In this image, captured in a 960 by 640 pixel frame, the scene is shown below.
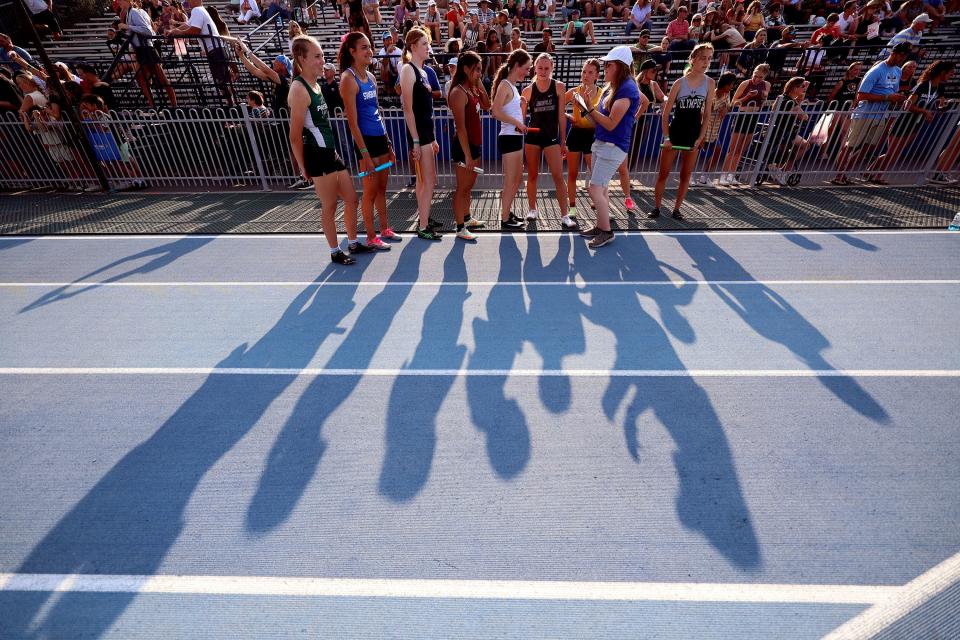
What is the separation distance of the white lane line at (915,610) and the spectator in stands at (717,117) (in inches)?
217

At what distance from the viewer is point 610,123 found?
4969mm

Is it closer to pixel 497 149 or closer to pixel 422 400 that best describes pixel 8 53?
pixel 497 149

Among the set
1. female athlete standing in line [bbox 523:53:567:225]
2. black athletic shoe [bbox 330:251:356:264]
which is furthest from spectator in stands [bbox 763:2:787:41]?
black athletic shoe [bbox 330:251:356:264]

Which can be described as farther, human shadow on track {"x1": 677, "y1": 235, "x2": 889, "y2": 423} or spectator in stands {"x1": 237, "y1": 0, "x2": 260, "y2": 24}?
spectator in stands {"x1": 237, "y1": 0, "x2": 260, "y2": 24}

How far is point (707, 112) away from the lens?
556cm

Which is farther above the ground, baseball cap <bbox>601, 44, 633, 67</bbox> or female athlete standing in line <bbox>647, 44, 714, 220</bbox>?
baseball cap <bbox>601, 44, 633, 67</bbox>

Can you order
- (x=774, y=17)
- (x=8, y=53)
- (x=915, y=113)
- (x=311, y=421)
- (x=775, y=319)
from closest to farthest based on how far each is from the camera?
(x=311, y=421)
(x=775, y=319)
(x=915, y=113)
(x=8, y=53)
(x=774, y=17)

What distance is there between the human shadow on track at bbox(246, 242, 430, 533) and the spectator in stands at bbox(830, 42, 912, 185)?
784 centimetres

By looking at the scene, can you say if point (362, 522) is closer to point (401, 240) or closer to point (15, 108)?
point (401, 240)

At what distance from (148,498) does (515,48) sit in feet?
34.3

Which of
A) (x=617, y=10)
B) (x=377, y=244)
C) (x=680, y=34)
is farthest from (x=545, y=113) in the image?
(x=617, y=10)

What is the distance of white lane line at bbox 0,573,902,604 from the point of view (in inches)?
88.2

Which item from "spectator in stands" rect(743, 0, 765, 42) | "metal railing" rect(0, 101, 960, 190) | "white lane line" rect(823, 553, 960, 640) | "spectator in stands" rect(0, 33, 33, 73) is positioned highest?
"spectator in stands" rect(743, 0, 765, 42)

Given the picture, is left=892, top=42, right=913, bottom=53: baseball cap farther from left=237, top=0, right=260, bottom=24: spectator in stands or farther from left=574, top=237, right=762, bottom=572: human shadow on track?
left=237, top=0, right=260, bottom=24: spectator in stands
